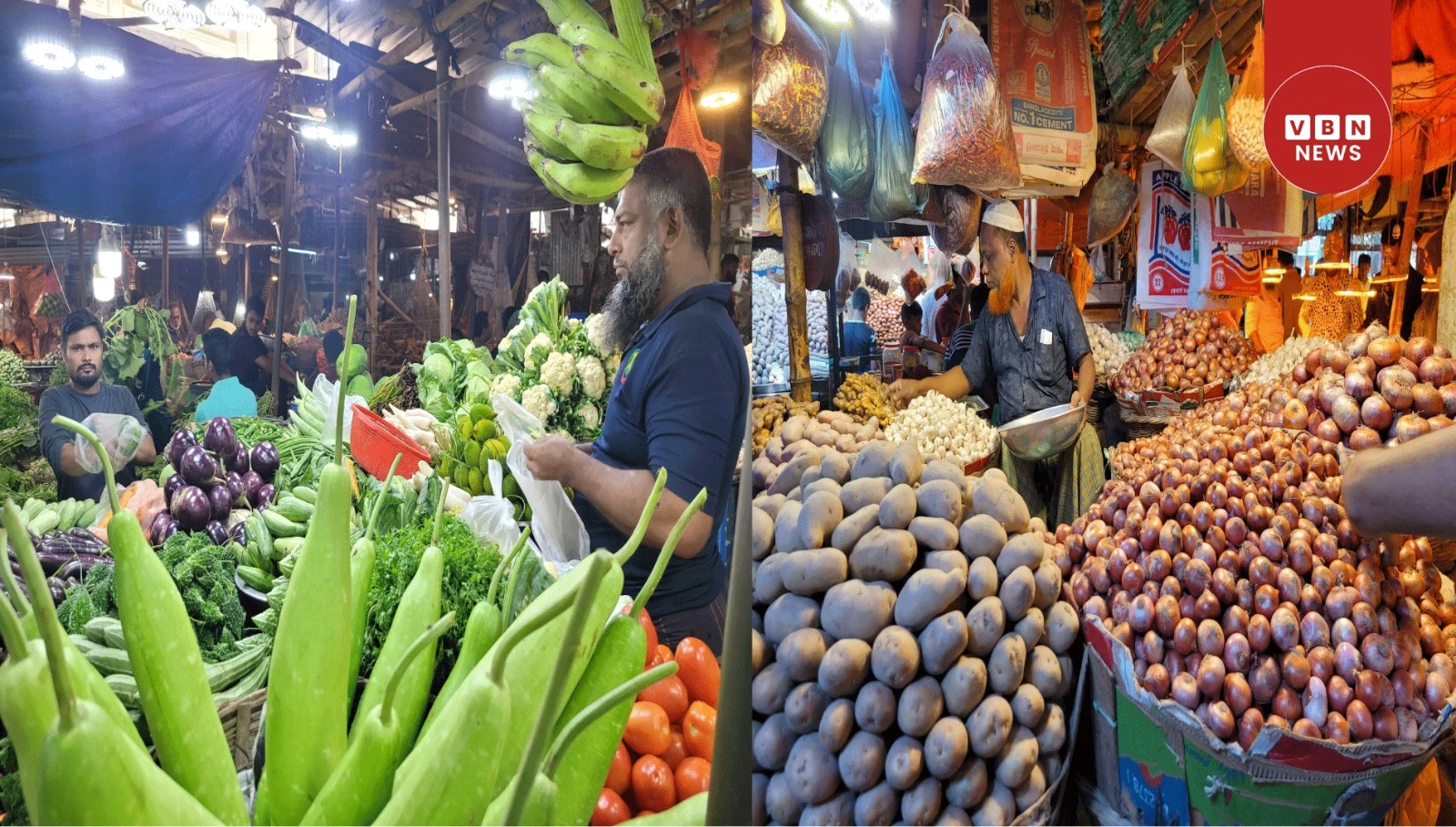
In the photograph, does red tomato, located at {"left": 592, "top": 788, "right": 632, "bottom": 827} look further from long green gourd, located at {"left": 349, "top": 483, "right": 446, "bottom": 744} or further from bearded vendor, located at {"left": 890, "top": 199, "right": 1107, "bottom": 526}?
bearded vendor, located at {"left": 890, "top": 199, "right": 1107, "bottom": 526}

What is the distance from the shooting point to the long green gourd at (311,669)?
42.6 inches

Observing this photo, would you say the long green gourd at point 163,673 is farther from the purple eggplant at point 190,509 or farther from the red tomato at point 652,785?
the purple eggplant at point 190,509

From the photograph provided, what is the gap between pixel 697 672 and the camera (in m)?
1.57

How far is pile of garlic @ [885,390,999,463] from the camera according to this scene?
197 cm

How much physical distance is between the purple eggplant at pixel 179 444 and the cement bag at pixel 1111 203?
237 cm

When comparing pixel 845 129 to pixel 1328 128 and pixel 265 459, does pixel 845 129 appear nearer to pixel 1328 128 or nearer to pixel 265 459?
pixel 1328 128

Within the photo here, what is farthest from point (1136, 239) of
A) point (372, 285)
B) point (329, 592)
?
point (329, 592)

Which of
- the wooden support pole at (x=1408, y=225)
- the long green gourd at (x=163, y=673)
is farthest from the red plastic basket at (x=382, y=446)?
the wooden support pole at (x=1408, y=225)

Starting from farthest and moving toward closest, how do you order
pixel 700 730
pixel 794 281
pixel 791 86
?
pixel 794 281
pixel 791 86
pixel 700 730

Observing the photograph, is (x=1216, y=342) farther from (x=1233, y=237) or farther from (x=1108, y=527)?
(x=1108, y=527)

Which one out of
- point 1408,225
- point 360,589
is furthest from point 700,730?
point 1408,225

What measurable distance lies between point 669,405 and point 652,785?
64cm

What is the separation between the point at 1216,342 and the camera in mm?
2148

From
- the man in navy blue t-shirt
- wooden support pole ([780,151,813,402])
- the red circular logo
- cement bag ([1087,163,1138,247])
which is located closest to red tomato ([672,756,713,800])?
the man in navy blue t-shirt
